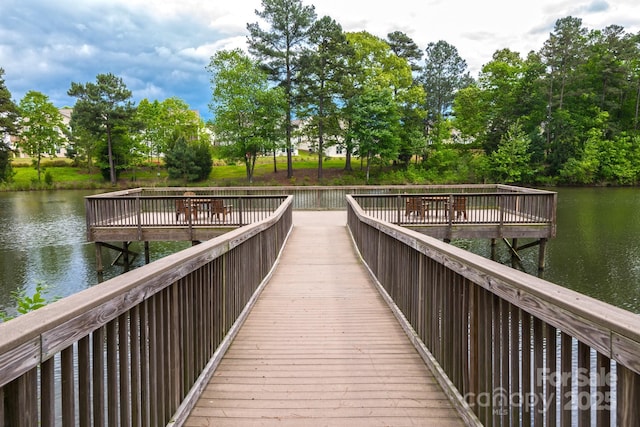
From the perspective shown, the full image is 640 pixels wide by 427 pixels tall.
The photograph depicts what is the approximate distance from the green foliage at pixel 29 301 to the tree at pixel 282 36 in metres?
31.1

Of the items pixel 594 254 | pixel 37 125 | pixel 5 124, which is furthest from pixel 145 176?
pixel 594 254

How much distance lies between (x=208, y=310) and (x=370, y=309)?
233 cm

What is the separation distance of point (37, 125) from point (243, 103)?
28861 mm

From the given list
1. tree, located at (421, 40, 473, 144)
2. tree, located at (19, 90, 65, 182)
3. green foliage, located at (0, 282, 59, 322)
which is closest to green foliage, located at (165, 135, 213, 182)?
tree, located at (19, 90, 65, 182)

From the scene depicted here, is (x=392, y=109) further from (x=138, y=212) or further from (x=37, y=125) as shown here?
(x=37, y=125)

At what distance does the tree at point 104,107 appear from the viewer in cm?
4319

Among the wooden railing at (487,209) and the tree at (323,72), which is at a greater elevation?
the tree at (323,72)

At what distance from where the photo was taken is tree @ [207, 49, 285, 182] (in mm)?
36938

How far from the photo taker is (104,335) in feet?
5.99

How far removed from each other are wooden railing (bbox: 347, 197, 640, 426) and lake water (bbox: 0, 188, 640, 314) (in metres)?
8.71

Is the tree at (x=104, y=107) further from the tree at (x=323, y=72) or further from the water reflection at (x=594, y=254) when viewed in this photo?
the water reflection at (x=594, y=254)

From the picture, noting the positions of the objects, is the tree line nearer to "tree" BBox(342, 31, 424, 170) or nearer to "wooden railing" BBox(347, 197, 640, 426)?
"tree" BBox(342, 31, 424, 170)

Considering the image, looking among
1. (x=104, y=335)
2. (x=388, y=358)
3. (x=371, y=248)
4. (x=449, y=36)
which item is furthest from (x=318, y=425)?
(x=449, y=36)

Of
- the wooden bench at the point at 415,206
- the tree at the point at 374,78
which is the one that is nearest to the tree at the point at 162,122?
the tree at the point at 374,78
